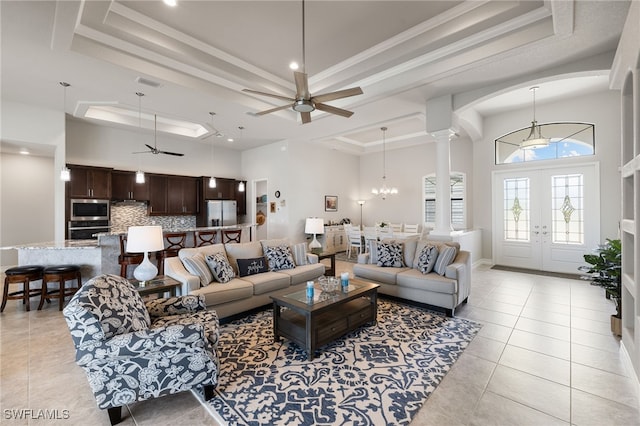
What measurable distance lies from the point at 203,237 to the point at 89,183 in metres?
2.71

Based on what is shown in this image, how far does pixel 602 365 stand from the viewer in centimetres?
255

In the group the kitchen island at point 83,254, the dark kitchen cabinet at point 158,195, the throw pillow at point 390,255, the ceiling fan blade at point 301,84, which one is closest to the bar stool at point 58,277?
the kitchen island at point 83,254

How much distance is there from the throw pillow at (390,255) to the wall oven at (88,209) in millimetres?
6037

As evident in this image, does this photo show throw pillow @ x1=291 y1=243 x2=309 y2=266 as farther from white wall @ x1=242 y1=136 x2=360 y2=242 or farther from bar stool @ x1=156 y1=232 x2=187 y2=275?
white wall @ x1=242 y1=136 x2=360 y2=242

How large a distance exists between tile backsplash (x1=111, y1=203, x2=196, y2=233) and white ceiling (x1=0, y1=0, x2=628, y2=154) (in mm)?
2467

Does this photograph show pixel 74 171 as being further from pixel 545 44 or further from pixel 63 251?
pixel 545 44

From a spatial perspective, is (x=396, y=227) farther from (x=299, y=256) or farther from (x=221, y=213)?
(x=221, y=213)

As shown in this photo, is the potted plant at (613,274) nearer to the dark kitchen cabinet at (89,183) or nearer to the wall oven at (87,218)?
the wall oven at (87,218)

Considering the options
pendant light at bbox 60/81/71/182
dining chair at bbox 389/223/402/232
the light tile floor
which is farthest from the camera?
dining chair at bbox 389/223/402/232

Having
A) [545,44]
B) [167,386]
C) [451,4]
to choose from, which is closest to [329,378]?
[167,386]

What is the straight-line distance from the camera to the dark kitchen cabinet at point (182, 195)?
7426 millimetres

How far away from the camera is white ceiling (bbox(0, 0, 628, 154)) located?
119 inches

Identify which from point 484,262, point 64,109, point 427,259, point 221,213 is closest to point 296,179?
point 221,213

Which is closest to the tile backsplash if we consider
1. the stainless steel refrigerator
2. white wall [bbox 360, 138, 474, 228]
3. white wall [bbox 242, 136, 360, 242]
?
the stainless steel refrigerator
